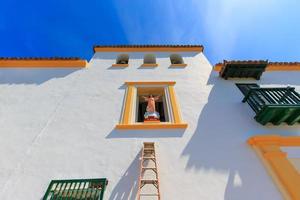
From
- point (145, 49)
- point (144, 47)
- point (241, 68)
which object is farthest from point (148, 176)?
point (144, 47)

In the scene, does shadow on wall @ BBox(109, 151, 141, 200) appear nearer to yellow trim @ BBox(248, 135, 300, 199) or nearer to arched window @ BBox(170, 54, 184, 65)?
yellow trim @ BBox(248, 135, 300, 199)

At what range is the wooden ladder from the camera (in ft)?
13.8

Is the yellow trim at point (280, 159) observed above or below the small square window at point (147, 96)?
below

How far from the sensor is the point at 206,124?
20.6 feet

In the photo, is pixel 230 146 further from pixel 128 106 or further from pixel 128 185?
pixel 128 106

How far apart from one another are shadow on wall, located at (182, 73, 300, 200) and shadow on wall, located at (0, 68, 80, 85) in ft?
21.2

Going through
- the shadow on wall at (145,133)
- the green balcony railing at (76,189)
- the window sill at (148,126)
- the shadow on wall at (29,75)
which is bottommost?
the green balcony railing at (76,189)

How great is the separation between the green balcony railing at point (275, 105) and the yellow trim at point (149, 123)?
2.48 metres

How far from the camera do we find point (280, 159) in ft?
16.4

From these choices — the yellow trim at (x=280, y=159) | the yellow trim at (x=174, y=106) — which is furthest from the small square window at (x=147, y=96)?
the yellow trim at (x=280, y=159)

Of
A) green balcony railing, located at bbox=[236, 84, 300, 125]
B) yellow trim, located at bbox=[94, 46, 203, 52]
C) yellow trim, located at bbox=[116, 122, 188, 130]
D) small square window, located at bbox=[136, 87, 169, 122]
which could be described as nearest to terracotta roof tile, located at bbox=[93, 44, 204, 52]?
yellow trim, located at bbox=[94, 46, 203, 52]

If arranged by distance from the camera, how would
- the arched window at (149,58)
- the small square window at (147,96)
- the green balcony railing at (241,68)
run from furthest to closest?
the arched window at (149,58) → the green balcony railing at (241,68) → the small square window at (147,96)

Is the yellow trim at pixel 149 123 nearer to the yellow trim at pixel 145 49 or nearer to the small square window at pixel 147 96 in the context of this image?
the small square window at pixel 147 96

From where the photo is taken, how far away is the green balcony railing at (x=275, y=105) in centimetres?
592
